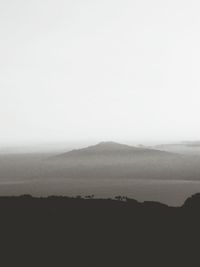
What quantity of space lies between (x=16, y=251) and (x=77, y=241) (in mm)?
3899

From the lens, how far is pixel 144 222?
29562mm

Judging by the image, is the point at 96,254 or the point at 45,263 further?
the point at 96,254

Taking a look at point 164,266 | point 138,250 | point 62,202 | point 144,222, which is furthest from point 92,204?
point 164,266

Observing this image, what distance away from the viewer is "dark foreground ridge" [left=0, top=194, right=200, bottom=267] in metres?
22.4

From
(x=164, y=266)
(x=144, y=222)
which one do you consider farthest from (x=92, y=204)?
(x=164, y=266)

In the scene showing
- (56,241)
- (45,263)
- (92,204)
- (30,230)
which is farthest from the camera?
(92,204)

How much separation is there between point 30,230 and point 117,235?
19.1 ft

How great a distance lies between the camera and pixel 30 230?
88.7 ft

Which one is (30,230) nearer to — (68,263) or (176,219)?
(68,263)

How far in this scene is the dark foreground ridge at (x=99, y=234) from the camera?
2236 cm

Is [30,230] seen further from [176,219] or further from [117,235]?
[176,219]

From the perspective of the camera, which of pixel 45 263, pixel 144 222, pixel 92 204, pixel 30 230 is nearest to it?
pixel 45 263

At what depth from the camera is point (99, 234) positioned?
26766mm

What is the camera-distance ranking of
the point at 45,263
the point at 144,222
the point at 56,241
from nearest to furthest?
the point at 45,263
the point at 56,241
the point at 144,222
